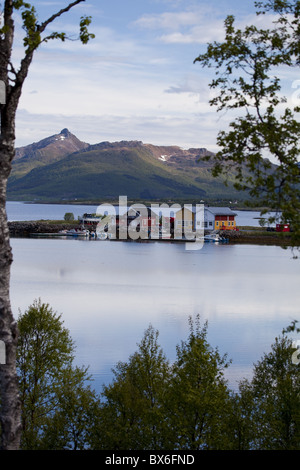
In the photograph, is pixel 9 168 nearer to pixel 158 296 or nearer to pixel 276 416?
pixel 276 416

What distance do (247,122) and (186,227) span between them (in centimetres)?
10797

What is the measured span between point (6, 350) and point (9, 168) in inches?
98.5

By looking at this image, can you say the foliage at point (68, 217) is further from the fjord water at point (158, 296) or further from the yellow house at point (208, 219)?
the fjord water at point (158, 296)

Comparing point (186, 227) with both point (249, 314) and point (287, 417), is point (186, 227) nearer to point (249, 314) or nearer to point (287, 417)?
point (249, 314)

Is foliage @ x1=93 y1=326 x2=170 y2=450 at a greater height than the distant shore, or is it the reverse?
the distant shore

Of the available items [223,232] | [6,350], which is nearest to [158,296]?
[6,350]

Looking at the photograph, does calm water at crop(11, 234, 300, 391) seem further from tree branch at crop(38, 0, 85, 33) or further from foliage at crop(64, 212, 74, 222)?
foliage at crop(64, 212, 74, 222)

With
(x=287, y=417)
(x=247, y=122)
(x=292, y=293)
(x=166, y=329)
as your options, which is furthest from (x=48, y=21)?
(x=292, y=293)

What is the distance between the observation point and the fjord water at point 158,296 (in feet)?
123

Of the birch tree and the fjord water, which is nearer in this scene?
the birch tree

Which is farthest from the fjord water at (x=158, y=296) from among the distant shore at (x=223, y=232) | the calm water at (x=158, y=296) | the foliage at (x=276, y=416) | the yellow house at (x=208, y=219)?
the yellow house at (x=208, y=219)

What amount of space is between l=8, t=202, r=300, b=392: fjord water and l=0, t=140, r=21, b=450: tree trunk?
1875cm

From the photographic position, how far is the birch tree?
767cm

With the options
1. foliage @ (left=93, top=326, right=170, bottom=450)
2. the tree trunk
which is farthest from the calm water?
the tree trunk
